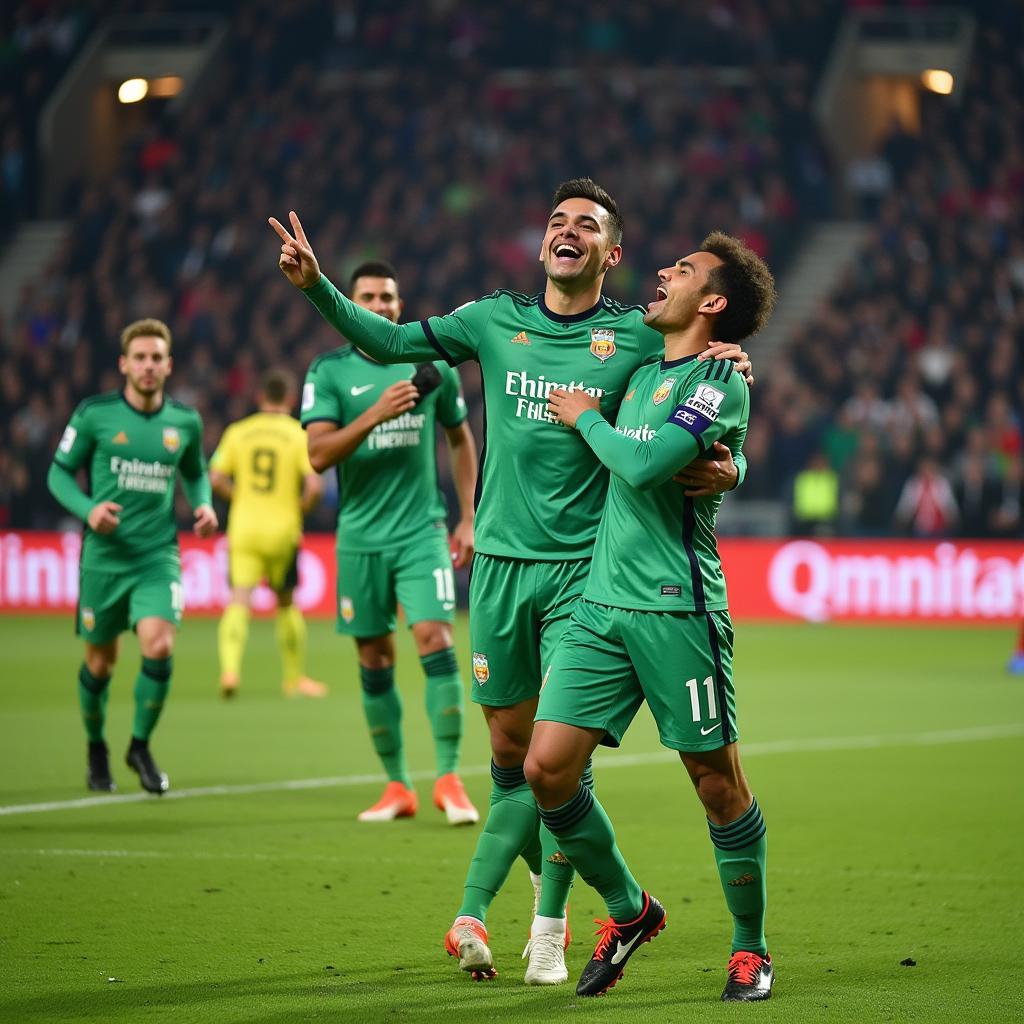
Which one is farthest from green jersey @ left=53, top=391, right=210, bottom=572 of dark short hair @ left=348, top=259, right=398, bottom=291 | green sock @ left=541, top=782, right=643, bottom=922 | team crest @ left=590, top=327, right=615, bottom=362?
green sock @ left=541, top=782, right=643, bottom=922

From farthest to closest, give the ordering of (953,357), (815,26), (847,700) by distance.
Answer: (815,26) → (953,357) → (847,700)

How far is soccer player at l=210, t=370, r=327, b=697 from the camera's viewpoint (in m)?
14.1

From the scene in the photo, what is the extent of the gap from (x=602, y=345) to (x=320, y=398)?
295 cm

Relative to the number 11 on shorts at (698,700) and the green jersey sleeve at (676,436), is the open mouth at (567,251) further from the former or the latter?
the number 11 on shorts at (698,700)

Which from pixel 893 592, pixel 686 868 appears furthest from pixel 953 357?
pixel 686 868

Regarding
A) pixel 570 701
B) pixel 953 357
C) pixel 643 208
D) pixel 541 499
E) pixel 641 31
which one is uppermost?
pixel 641 31

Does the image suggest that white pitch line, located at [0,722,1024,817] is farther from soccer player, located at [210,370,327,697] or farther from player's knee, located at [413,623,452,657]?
soccer player, located at [210,370,327,697]

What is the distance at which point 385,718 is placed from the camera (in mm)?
8734

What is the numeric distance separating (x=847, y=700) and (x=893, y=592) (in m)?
7.22

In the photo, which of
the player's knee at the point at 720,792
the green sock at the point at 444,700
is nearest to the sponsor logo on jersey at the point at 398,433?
the green sock at the point at 444,700

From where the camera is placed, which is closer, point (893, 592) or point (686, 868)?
point (686, 868)

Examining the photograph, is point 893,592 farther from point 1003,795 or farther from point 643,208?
point 1003,795

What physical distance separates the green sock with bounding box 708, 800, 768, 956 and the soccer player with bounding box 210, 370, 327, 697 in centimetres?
896

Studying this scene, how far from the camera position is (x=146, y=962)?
5.71 metres
